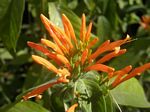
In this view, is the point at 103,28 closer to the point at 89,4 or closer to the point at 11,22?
the point at 89,4

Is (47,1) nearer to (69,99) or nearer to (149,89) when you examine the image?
(69,99)

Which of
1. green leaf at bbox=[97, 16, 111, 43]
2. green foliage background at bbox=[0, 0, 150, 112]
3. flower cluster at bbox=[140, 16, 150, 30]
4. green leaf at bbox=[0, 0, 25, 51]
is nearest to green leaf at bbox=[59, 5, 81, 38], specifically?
green foliage background at bbox=[0, 0, 150, 112]

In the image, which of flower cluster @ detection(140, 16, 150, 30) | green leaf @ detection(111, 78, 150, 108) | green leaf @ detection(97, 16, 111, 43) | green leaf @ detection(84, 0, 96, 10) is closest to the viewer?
green leaf @ detection(111, 78, 150, 108)

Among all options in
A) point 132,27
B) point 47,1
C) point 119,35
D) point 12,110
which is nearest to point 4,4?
point 47,1

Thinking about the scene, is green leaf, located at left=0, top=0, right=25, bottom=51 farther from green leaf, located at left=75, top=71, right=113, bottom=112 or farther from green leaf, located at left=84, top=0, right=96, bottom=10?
green leaf, located at left=84, top=0, right=96, bottom=10

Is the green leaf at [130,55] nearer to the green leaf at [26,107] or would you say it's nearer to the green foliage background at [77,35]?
the green foliage background at [77,35]

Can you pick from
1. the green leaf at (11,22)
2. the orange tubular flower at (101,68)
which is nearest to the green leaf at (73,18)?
the green leaf at (11,22)

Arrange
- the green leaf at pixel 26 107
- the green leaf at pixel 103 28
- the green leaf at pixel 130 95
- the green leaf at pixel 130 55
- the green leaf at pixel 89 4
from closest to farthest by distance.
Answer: the green leaf at pixel 26 107 < the green leaf at pixel 130 95 < the green leaf at pixel 130 55 < the green leaf at pixel 89 4 < the green leaf at pixel 103 28
